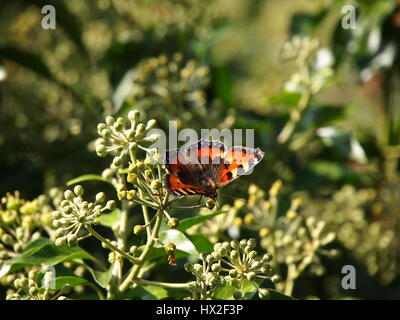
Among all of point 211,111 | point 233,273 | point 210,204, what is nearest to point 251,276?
point 233,273

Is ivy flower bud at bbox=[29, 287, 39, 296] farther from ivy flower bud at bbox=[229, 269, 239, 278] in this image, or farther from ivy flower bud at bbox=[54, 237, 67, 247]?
ivy flower bud at bbox=[229, 269, 239, 278]

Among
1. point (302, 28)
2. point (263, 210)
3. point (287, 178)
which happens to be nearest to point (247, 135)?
point (287, 178)

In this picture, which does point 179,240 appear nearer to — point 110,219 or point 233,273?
point 233,273
